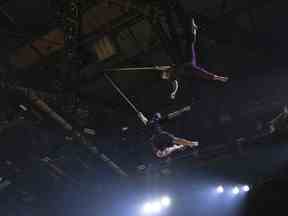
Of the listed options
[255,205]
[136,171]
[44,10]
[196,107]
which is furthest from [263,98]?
[44,10]

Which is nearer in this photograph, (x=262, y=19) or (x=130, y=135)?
(x=262, y=19)

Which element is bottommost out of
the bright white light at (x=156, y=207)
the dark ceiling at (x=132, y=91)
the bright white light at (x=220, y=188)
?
the bright white light at (x=156, y=207)

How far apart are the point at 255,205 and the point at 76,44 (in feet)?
15.2

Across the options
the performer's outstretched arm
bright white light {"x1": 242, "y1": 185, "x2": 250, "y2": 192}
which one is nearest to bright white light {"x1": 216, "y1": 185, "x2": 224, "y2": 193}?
bright white light {"x1": 242, "y1": 185, "x2": 250, "y2": 192}

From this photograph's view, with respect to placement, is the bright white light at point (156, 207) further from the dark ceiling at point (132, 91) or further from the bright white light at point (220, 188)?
the bright white light at point (220, 188)

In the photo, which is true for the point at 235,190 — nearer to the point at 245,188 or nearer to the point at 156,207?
the point at 245,188

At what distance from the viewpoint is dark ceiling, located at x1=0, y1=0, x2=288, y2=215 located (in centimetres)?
606

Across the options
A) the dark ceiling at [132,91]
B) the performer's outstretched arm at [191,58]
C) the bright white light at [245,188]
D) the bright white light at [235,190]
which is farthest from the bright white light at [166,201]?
the performer's outstretched arm at [191,58]

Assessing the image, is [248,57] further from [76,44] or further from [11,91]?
[11,91]

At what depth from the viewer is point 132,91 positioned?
24.1 feet

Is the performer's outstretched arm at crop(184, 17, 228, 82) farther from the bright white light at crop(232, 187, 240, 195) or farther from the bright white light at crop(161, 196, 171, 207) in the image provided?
the bright white light at crop(161, 196, 171, 207)

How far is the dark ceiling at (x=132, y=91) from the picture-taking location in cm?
606

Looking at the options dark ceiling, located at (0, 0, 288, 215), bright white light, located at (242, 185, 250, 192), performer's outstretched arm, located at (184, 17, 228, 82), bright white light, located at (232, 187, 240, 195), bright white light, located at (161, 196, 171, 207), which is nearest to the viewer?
performer's outstretched arm, located at (184, 17, 228, 82)

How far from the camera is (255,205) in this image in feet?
26.6
